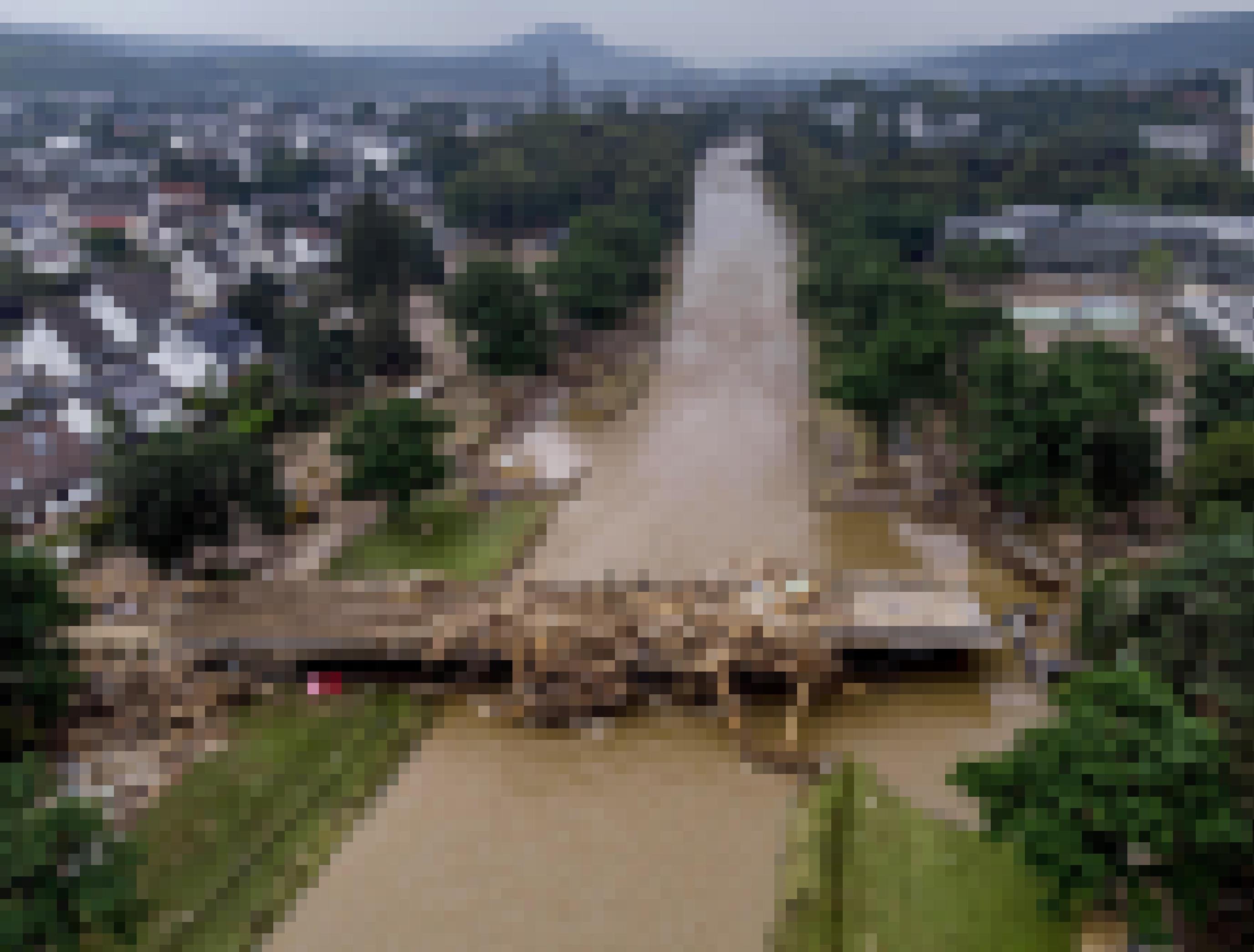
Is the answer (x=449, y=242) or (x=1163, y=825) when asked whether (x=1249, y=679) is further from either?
(x=449, y=242)

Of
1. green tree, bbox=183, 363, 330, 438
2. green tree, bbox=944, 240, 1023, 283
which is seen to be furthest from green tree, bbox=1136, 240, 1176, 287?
green tree, bbox=183, 363, 330, 438

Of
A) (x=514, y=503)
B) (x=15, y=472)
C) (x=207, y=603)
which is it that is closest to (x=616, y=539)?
(x=514, y=503)

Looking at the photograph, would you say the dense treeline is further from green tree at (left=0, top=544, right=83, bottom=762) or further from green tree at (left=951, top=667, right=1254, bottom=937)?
green tree at (left=951, top=667, right=1254, bottom=937)

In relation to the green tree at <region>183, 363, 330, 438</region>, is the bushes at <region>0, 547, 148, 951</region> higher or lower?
lower

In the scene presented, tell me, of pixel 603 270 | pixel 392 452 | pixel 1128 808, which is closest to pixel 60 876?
pixel 1128 808

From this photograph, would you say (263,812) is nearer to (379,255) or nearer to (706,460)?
(706,460)
